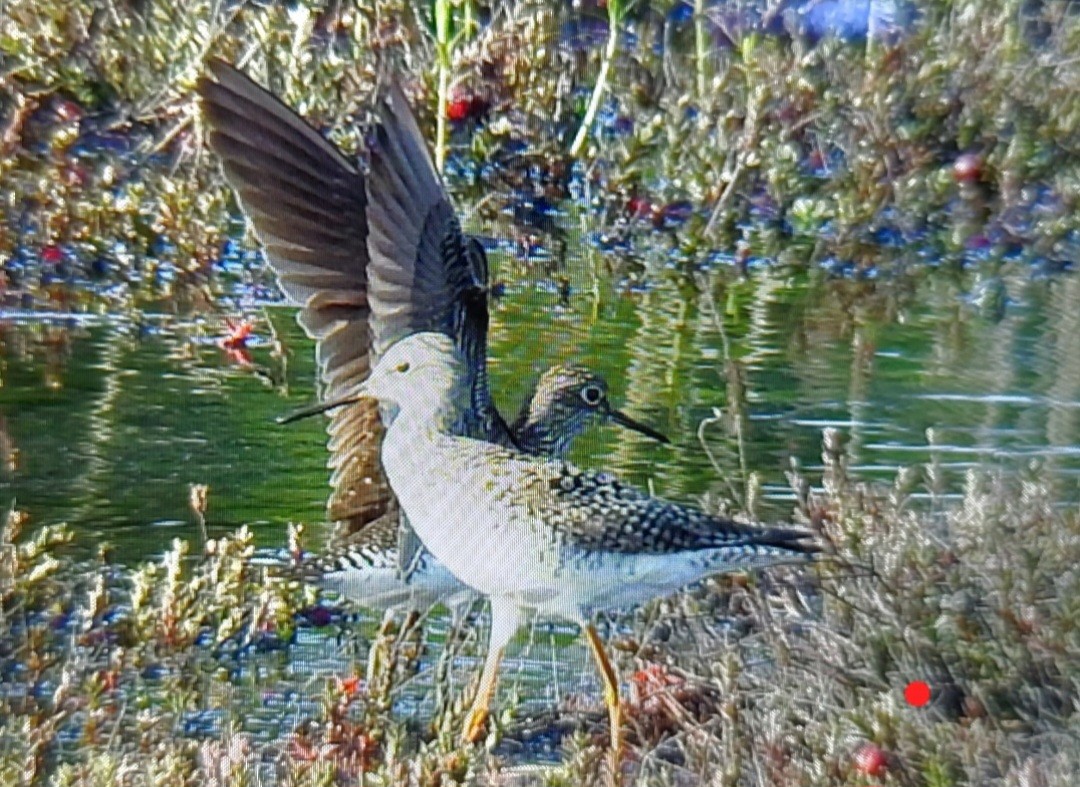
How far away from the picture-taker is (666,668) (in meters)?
2.32

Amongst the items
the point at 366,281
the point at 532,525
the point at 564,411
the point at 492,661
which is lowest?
the point at 492,661

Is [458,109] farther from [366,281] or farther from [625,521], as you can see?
[625,521]

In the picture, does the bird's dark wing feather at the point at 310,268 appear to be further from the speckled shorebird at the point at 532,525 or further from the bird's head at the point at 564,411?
the bird's head at the point at 564,411

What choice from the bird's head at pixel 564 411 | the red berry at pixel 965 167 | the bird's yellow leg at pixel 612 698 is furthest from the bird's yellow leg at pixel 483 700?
the red berry at pixel 965 167

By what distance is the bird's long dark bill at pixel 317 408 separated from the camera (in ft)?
7.57

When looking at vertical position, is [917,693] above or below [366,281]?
below

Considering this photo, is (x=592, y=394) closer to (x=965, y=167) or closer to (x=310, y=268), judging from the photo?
(x=310, y=268)

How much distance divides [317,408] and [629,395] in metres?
0.33

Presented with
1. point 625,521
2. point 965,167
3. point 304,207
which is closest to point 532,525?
point 625,521

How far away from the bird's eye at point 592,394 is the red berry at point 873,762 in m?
0.46

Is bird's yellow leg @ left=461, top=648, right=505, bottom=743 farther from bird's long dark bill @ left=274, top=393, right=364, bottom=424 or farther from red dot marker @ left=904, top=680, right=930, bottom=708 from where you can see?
red dot marker @ left=904, top=680, right=930, bottom=708

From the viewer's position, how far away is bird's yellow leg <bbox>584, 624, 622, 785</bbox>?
2.30m

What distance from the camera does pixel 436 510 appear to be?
7.54ft

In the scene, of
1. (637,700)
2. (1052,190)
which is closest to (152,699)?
(637,700)
